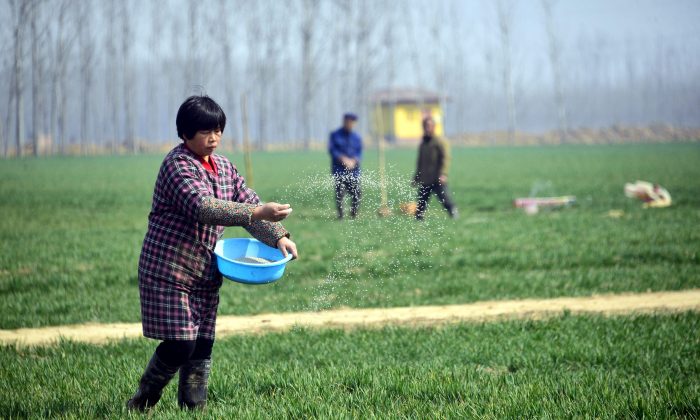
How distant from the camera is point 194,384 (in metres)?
4.94

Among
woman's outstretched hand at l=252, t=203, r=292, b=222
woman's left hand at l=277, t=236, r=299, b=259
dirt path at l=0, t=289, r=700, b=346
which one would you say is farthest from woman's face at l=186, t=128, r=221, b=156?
dirt path at l=0, t=289, r=700, b=346

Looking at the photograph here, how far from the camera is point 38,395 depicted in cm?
538

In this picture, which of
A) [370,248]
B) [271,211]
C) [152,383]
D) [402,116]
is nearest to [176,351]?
[152,383]

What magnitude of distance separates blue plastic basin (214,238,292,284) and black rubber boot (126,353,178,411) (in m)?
0.67

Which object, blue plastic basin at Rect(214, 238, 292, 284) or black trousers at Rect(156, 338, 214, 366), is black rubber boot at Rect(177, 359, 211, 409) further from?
blue plastic basin at Rect(214, 238, 292, 284)

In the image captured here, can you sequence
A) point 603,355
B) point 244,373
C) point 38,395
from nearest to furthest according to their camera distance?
point 38,395
point 244,373
point 603,355

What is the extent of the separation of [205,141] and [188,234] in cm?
52

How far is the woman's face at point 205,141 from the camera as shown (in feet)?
14.9

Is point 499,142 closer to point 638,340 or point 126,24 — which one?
point 126,24

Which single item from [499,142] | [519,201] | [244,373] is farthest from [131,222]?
[499,142]

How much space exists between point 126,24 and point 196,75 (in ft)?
30.6

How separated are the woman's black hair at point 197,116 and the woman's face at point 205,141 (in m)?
0.02

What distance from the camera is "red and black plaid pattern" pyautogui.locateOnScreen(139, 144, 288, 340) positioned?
4512 mm

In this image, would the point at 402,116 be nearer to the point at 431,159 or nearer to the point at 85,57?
the point at 85,57
